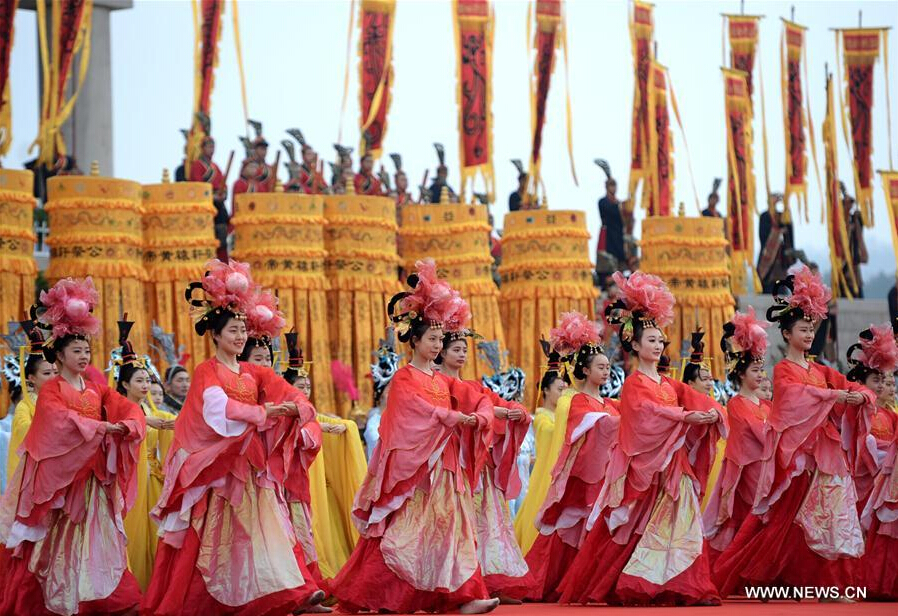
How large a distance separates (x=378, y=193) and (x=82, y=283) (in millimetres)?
7327

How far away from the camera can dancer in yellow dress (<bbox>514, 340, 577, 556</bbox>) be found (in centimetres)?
969

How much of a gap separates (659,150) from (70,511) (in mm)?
10776

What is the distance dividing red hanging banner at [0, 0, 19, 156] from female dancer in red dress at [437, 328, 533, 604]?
6.32 m

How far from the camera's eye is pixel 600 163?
674 inches

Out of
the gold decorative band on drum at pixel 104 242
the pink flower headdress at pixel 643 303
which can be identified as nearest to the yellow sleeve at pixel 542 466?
the pink flower headdress at pixel 643 303

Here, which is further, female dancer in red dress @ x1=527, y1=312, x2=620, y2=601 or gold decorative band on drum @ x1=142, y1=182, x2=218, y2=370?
gold decorative band on drum @ x1=142, y1=182, x2=218, y2=370

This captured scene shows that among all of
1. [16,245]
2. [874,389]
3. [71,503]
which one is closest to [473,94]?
[16,245]

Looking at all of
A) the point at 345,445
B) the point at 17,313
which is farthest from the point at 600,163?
the point at 345,445

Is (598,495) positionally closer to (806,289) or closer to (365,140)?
(806,289)

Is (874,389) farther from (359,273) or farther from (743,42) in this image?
(743,42)

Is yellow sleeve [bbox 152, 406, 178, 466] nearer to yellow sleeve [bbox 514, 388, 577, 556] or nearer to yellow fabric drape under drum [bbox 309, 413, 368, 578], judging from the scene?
yellow fabric drape under drum [bbox 309, 413, 368, 578]

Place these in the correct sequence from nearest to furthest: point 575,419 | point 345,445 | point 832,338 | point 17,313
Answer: point 575,419 → point 345,445 → point 17,313 → point 832,338

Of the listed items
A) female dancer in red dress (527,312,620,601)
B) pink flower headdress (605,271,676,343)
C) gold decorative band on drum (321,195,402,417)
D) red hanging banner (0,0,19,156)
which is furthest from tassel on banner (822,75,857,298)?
pink flower headdress (605,271,676,343)

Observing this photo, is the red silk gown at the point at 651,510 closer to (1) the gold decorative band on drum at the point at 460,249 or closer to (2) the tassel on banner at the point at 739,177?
(1) the gold decorative band on drum at the point at 460,249
